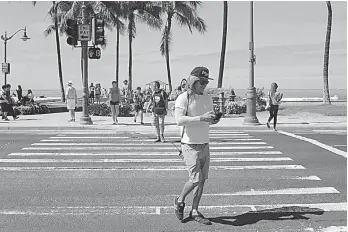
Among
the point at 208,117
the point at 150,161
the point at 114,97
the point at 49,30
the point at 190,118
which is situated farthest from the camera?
the point at 49,30

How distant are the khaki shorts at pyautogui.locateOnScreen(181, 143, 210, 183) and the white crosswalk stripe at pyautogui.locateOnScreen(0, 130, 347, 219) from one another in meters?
0.94

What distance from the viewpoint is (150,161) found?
11258 millimetres

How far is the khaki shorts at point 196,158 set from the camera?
6172 mm

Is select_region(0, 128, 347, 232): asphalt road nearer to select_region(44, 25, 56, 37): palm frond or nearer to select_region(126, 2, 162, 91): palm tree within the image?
select_region(126, 2, 162, 91): palm tree

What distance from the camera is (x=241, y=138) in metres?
16.0

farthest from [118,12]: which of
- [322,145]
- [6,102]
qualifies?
[322,145]

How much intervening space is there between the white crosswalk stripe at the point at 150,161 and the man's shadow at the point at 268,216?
0.71 ft

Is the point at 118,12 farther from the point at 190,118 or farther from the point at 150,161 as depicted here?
the point at 190,118

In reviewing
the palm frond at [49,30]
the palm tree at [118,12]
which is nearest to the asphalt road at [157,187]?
the palm tree at [118,12]

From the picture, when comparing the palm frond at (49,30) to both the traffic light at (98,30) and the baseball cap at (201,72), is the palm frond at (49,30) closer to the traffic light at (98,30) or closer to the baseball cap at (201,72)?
the traffic light at (98,30)

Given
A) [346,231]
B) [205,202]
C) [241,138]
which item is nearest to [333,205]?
[346,231]

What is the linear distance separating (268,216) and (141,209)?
1665 mm

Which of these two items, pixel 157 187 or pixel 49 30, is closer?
pixel 157 187

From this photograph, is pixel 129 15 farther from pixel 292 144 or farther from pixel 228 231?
pixel 228 231
